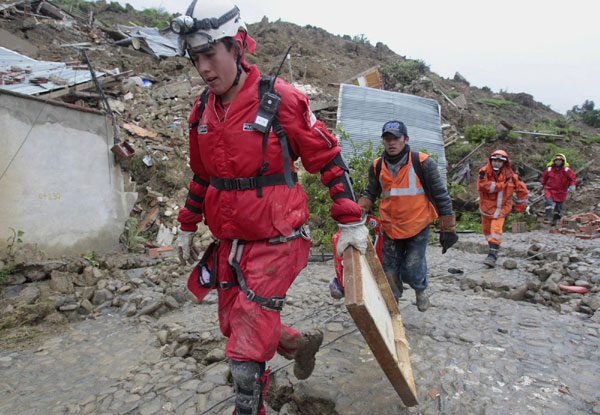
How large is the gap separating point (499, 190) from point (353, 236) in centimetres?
545

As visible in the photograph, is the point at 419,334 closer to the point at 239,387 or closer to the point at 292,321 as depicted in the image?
the point at 292,321

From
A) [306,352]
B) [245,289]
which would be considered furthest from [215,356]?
[245,289]

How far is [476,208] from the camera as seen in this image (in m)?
12.5

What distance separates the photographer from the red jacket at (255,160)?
2096 mm

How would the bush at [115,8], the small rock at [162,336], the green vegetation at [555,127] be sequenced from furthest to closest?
the bush at [115,8] → the green vegetation at [555,127] → the small rock at [162,336]

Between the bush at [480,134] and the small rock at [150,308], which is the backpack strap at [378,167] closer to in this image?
the small rock at [150,308]

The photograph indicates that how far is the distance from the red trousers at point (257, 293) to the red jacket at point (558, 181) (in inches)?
421

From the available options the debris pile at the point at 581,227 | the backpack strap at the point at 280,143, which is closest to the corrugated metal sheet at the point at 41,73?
the backpack strap at the point at 280,143

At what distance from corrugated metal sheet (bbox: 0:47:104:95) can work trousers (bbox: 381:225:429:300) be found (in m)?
7.72

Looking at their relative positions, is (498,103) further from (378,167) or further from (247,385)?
(247,385)

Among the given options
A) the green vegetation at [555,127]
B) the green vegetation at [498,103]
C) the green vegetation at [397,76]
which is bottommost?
the green vegetation at [555,127]

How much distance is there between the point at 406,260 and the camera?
3.81 meters

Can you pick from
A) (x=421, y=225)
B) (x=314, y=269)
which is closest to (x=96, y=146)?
(x=314, y=269)

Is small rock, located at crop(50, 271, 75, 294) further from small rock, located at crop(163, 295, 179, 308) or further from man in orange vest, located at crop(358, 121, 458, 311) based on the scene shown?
man in orange vest, located at crop(358, 121, 458, 311)
